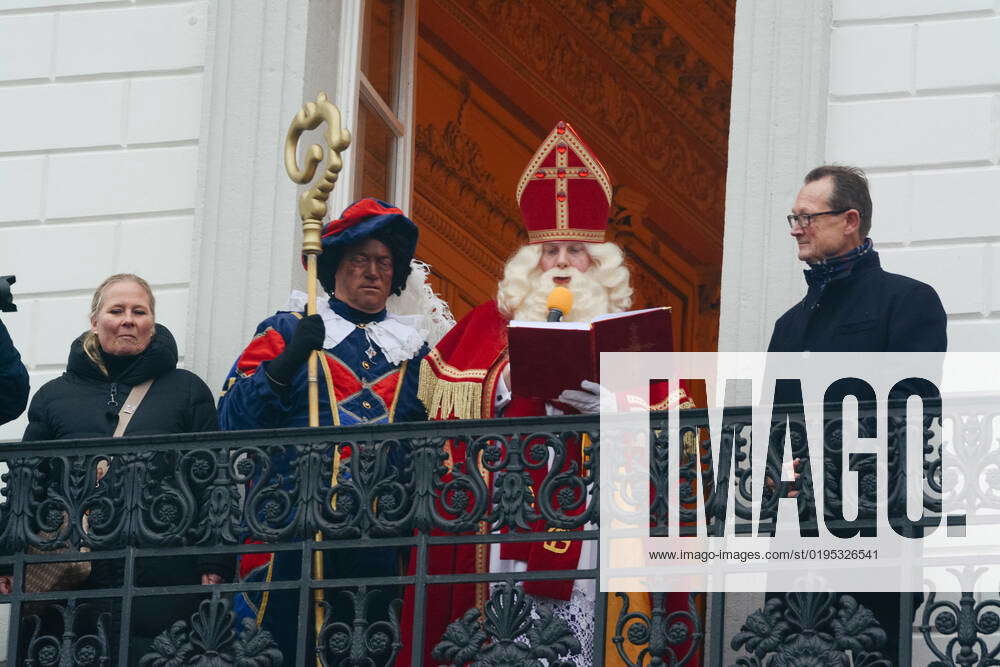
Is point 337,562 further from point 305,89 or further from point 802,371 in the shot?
point 305,89

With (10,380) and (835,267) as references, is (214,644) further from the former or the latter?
(835,267)

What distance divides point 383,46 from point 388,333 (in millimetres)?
2062

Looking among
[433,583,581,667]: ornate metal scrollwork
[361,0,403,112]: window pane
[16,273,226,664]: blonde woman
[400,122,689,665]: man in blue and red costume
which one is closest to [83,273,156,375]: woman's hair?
[16,273,226,664]: blonde woman

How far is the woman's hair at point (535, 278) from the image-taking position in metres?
8.36

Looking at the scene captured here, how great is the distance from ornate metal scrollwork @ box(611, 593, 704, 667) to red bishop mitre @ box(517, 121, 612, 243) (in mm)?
1511

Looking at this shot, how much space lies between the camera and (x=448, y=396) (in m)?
8.16

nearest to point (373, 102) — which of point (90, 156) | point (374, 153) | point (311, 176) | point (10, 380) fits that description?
point (374, 153)

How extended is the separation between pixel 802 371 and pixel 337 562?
154 centimetres

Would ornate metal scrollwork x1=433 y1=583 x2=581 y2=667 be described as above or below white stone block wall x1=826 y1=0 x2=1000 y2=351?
below

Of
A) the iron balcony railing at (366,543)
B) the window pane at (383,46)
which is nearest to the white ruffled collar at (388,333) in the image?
the iron balcony railing at (366,543)

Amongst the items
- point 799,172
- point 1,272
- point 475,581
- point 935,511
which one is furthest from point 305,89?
point 935,511

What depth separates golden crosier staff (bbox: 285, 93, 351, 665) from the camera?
26.6ft

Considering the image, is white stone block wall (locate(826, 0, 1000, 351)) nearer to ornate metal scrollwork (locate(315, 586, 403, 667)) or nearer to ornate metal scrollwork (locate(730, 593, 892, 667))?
ornate metal scrollwork (locate(730, 593, 892, 667))

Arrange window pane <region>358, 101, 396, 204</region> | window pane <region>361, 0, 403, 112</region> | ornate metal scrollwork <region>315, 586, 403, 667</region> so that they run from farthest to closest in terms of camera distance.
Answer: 1. window pane <region>361, 0, 403, 112</region>
2. window pane <region>358, 101, 396, 204</region>
3. ornate metal scrollwork <region>315, 586, 403, 667</region>
